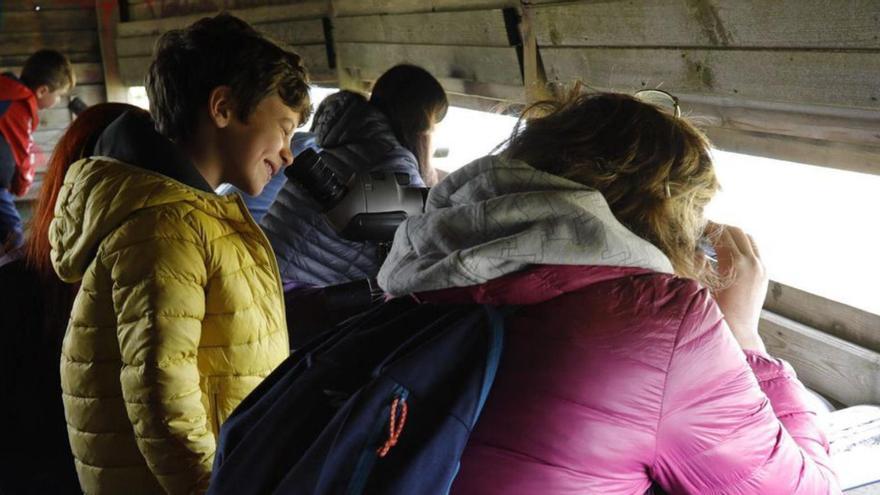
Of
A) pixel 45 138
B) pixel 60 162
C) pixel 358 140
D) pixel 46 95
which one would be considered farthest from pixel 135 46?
pixel 60 162

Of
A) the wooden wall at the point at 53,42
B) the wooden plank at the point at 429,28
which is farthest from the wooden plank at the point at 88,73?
the wooden plank at the point at 429,28

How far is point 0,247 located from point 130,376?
335cm

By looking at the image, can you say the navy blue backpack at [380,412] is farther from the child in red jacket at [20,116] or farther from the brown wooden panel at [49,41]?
the brown wooden panel at [49,41]

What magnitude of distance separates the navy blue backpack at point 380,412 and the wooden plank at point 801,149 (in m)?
1.18

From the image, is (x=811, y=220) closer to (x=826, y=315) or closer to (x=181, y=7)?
(x=826, y=315)

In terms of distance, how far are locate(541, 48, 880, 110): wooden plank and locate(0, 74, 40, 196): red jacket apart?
3208 mm

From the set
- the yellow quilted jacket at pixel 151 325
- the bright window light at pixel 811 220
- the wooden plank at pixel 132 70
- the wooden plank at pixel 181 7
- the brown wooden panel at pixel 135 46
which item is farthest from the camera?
the wooden plank at pixel 132 70

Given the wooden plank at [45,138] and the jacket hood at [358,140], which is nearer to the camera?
the jacket hood at [358,140]

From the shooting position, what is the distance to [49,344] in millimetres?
1753

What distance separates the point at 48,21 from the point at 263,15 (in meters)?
2.47

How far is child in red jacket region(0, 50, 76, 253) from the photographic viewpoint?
4742 mm

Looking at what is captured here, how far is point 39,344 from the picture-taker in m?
1.75

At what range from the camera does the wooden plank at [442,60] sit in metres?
3.14

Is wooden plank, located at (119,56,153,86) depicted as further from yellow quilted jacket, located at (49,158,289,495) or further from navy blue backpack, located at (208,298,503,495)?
navy blue backpack, located at (208,298,503,495)
